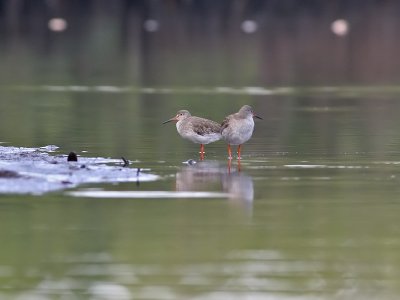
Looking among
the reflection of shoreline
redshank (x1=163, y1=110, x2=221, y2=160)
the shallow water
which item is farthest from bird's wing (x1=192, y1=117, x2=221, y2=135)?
the reflection of shoreline

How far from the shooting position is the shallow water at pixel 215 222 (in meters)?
11.2

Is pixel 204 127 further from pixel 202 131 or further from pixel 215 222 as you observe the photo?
pixel 215 222

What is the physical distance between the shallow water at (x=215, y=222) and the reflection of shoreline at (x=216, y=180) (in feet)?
0.07

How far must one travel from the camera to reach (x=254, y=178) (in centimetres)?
1736

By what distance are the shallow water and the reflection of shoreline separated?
0.07 ft

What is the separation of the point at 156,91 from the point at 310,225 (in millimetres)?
20576

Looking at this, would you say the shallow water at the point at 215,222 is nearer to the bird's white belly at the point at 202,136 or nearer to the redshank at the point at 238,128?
the bird's white belly at the point at 202,136

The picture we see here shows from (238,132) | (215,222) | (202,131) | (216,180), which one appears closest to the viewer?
(215,222)

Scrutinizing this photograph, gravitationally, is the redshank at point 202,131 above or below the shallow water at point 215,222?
above

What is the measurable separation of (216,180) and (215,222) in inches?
129

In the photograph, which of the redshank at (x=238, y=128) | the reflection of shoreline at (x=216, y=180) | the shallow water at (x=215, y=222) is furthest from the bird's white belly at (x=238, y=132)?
the reflection of shoreline at (x=216, y=180)

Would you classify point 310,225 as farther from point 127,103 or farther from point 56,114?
point 127,103

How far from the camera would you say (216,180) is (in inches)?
674

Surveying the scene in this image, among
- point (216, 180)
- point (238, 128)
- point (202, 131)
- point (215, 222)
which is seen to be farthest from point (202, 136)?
point (215, 222)
